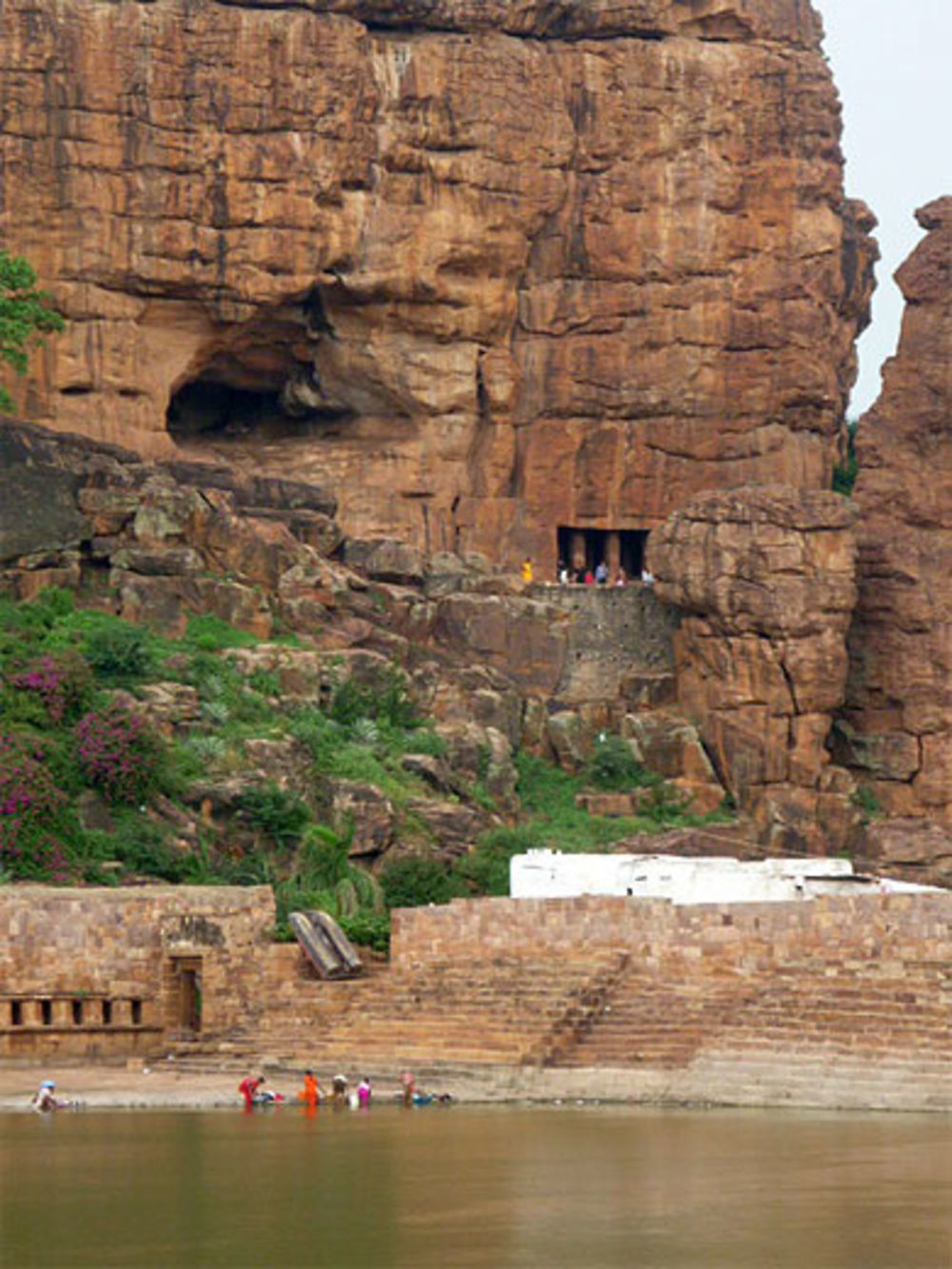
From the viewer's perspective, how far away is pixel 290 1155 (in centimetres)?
3553

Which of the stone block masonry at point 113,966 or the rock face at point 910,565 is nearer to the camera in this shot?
the stone block masonry at point 113,966

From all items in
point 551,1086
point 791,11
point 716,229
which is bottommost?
point 551,1086

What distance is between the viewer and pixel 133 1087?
4238cm

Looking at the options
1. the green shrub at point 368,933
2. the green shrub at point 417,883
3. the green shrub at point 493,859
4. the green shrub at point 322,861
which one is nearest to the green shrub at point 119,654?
Result: the green shrub at point 322,861

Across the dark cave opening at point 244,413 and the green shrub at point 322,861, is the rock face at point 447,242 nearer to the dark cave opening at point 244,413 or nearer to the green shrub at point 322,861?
the dark cave opening at point 244,413

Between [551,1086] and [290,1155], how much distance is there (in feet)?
18.8

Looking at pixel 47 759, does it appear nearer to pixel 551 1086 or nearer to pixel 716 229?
pixel 551 1086

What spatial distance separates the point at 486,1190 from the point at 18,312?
30.0 meters

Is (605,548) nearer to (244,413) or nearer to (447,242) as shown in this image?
(447,242)

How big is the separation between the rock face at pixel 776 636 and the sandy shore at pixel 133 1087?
715 inches

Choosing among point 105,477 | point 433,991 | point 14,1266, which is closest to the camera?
point 14,1266

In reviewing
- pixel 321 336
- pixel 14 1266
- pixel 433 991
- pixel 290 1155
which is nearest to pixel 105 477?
pixel 321 336

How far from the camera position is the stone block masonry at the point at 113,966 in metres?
45.6

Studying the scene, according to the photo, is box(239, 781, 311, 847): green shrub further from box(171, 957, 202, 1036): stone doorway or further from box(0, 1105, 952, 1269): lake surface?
box(0, 1105, 952, 1269): lake surface
